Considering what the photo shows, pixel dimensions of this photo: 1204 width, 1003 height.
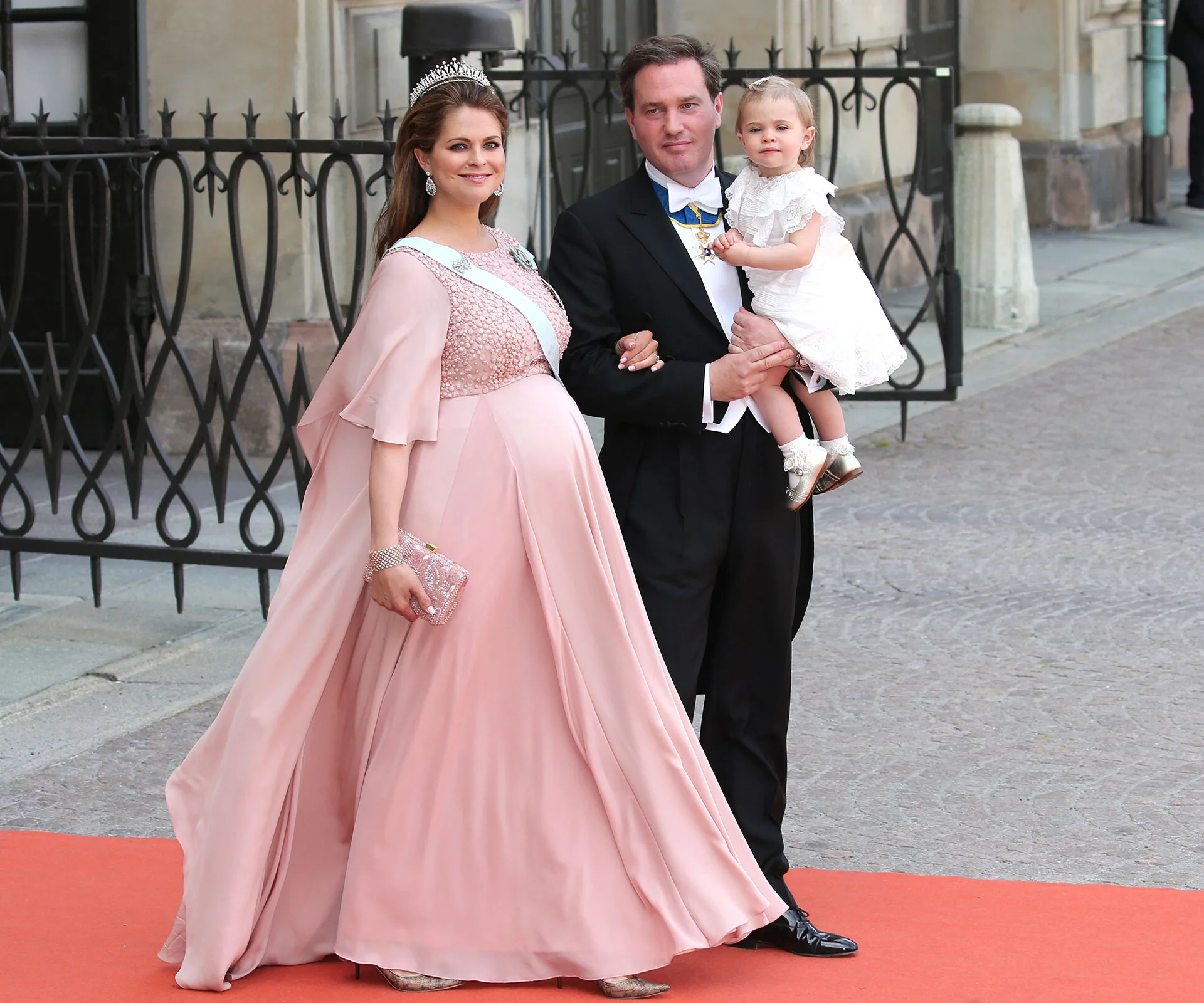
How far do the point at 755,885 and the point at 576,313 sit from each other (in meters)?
1.16

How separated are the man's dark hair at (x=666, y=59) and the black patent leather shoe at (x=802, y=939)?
162 centimetres

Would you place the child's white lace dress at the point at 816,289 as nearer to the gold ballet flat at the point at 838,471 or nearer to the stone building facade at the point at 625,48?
the gold ballet flat at the point at 838,471

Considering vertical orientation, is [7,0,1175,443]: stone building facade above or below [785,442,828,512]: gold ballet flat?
above

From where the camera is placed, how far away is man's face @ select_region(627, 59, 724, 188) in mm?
3625

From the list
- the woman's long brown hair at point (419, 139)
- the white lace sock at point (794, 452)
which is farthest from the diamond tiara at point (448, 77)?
the white lace sock at point (794, 452)

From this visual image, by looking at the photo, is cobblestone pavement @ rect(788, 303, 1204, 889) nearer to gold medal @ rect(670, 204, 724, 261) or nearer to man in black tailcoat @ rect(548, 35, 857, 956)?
man in black tailcoat @ rect(548, 35, 857, 956)

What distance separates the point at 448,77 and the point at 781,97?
0.62 metres

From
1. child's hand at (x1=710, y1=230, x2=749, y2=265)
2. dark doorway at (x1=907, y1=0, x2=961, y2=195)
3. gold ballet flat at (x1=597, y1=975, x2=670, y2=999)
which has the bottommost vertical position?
A: gold ballet flat at (x1=597, y1=975, x2=670, y2=999)

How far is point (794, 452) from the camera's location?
12.2 feet

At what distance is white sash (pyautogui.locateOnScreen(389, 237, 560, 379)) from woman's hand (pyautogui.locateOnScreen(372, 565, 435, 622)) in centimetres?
52

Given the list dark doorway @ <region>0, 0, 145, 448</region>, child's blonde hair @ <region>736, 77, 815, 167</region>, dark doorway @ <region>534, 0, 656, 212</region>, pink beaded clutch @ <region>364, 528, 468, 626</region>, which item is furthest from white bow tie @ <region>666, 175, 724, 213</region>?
dark doorway @ <region>534, 0, 656, 212</region>

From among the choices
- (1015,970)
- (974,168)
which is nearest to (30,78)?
(974,168)

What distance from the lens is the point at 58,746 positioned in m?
5.19

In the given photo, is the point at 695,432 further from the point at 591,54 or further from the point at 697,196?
the point at 591,54
